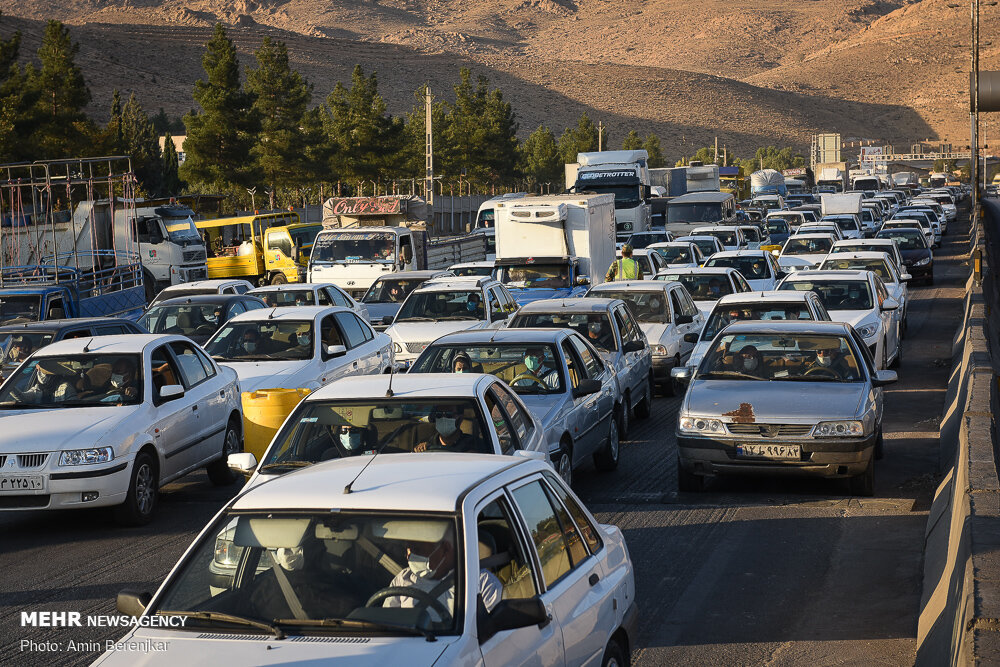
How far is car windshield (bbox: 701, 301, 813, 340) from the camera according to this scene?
15734 mm

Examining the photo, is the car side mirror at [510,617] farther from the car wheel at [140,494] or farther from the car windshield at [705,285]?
the car windshield at [705,285]

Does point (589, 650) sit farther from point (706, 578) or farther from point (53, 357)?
point (53, 357)

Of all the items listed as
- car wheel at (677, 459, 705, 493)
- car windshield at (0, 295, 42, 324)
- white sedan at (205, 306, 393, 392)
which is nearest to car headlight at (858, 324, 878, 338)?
white sedan at (205, 306, 393, 392)

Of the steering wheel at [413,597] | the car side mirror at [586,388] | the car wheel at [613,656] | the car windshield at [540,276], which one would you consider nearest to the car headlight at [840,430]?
the car side mirror at [586,388]

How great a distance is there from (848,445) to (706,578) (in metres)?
2.56

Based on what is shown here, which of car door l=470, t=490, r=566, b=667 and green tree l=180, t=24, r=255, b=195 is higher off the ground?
green tree l=180, t=24, r=255, b=195

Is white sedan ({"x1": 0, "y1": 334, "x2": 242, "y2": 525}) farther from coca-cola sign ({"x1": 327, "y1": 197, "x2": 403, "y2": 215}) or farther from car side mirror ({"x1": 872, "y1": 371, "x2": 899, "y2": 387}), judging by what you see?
coca-cola sign ({"x1": 327, "y1": 197, "x2": 403, "y2": 215})

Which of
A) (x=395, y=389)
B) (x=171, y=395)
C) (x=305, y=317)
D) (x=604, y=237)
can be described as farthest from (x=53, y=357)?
(x=604, y=237)

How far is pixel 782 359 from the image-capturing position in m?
11.7

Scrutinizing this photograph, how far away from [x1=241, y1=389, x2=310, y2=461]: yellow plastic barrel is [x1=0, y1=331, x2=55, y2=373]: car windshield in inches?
115

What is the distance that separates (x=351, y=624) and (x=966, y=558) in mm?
3465

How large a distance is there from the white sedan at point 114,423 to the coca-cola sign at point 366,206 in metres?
22.7

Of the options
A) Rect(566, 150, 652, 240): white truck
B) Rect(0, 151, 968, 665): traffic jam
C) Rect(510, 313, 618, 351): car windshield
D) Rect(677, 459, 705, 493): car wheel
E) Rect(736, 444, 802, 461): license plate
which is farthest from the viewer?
Rect(566, 150, 652, 240): white truck

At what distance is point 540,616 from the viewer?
14.0 feet
